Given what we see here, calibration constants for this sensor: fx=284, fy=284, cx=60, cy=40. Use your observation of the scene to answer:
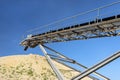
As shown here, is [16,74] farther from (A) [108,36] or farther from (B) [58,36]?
(A) [108,36]

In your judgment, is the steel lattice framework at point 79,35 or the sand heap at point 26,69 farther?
the sand heap at point 26,69

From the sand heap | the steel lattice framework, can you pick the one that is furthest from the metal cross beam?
the sand heap

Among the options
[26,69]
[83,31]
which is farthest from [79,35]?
[26,69]

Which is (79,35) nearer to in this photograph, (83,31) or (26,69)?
(83,31)

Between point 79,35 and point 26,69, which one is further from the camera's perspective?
point 26,69

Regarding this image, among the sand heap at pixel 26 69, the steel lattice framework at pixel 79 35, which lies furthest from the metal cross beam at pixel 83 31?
the sand heap at pixel 26 69

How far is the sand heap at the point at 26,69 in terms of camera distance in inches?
2154

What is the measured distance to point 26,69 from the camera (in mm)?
59188

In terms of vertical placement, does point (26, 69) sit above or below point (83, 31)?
below

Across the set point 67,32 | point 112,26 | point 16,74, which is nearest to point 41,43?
point 67,32

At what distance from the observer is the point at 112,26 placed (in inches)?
878

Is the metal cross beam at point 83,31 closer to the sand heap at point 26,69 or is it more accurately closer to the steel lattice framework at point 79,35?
the steel lattice framework at point 79,35

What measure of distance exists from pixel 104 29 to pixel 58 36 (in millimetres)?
7147

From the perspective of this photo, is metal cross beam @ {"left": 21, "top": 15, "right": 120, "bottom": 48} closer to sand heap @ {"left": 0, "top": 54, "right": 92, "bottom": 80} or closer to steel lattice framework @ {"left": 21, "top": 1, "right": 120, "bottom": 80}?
steel lattice framework @ {"left": 21, "top": 1, "right": 120, "bottom": 80}
